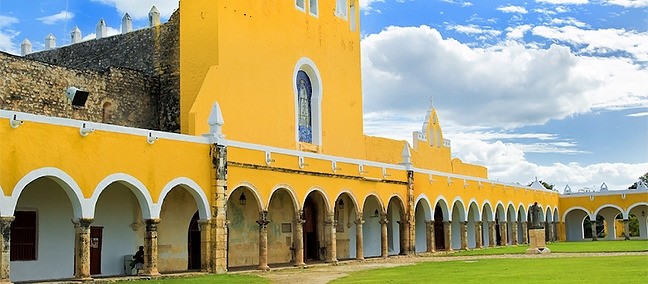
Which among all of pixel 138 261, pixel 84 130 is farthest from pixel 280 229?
pixel 84 130

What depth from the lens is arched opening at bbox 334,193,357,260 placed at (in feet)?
92.3

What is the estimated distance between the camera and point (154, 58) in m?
24.3

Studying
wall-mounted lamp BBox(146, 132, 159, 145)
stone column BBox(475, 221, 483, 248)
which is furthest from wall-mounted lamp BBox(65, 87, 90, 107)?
stone column BBox(475, 221, 483, 248)

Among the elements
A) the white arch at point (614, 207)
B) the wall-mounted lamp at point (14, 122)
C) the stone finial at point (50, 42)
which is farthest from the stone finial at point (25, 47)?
the white arch at point (614, 207)

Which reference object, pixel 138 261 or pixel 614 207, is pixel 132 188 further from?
pixel 614 207

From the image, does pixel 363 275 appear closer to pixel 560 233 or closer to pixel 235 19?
pixel 235 19

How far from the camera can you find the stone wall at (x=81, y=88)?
19500 millimetres

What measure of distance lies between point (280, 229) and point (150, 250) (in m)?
7.63

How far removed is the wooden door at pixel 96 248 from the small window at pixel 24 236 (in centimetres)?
181

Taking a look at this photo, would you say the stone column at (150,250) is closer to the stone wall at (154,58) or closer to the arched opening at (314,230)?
the stone wall at (154,58)

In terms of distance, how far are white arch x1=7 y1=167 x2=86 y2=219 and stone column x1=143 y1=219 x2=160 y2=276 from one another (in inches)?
73.4

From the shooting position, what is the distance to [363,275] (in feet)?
59.1

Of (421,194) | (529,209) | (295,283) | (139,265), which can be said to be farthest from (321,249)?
(529,209)

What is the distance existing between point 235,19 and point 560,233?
2865 centimetres
